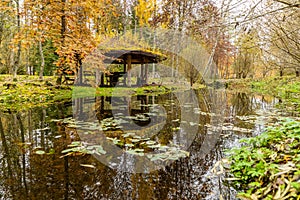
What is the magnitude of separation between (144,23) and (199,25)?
1427 cm

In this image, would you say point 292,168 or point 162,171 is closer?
point 292,168

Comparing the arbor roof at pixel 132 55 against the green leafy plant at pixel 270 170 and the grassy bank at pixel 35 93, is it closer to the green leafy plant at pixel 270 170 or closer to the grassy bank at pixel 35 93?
the grassy bank at pixel 35 93

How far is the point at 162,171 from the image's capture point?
2.29 meters

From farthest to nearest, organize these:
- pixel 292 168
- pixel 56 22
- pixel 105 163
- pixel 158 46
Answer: pixel 158 46 → pixel 56 22 → pixel 105 163 → pixel 292 168

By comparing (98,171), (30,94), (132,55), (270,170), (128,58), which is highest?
(132,55)

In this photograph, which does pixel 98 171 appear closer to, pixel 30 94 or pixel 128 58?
pixel 30 94

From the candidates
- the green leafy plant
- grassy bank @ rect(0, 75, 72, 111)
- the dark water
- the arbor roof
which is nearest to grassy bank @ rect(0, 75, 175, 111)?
grassy bank @ rect(0, 75, 72, 111)

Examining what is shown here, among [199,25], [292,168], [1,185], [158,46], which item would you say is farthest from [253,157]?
[158,46]

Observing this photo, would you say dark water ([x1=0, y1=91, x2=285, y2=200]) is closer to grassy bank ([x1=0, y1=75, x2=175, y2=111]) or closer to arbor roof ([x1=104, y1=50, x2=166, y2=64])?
grassy bank ([x1=0, y1=75, x2=175, y2=111])

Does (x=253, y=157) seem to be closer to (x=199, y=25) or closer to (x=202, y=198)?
(x=202, y=198)

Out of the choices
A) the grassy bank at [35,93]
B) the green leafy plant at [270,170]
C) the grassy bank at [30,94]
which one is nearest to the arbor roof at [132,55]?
the grassy bank at [35,93]

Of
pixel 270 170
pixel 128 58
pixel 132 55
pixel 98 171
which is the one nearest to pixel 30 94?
pixel 128 58

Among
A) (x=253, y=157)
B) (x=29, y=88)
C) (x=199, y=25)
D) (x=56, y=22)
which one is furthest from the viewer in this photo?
(x=56, y=22)

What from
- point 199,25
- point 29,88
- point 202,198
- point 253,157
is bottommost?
point 202,198
